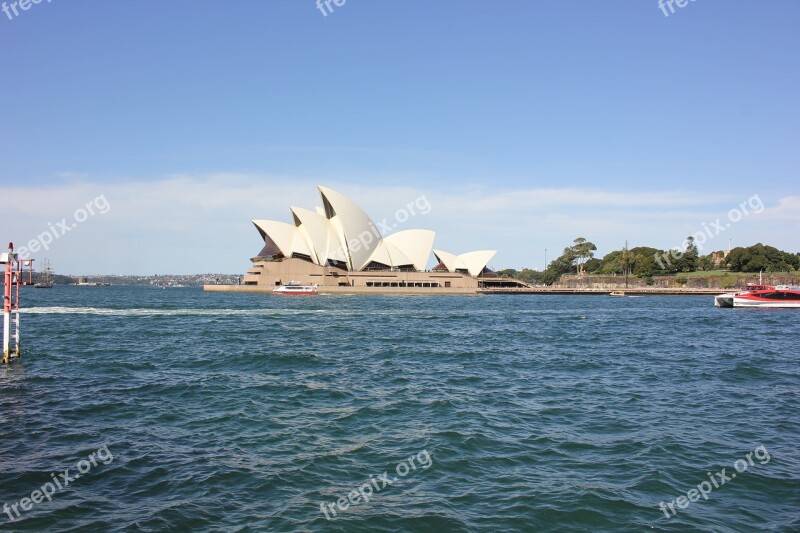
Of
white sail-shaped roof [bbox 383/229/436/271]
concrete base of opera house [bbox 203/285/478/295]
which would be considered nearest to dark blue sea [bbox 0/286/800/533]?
concrete base of opera house [bbox 203/285/478/295]

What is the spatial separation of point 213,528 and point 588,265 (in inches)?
6449

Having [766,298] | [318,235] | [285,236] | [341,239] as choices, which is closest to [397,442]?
[766,298]

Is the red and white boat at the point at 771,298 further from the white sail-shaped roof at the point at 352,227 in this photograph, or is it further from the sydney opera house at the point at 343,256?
the white sail-shaped roof at the point at 352,227

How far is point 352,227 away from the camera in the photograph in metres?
86.8

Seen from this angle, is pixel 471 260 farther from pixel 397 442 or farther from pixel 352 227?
pixel 397 442

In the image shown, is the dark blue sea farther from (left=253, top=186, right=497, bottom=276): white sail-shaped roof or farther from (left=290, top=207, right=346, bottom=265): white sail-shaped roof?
(left=290, top=207, right=346, bottom=265): white sail-shaped roof

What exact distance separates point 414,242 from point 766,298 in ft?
188

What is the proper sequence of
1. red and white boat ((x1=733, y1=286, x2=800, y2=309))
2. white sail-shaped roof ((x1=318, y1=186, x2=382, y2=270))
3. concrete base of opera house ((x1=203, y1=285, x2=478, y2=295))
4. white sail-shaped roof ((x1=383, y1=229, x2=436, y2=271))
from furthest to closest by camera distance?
white sail-shaped roof ((x1=383, y1=229, x2=436, y2=271))
concrete base of opera house ((x1=203, y1=285, x2=478, y2=295))
white sail-shaped roof ((x1=318, y1=186, x2=382, y2=270))
red and white boat ((x1=733, y1=286, x2=800, y2=309))

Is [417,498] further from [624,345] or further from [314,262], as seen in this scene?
[314,262]

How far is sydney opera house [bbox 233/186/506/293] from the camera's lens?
87.2 m

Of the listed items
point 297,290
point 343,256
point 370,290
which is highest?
point 343,256

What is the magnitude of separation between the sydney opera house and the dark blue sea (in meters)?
65.9

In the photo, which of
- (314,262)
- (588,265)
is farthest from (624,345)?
(588,265)

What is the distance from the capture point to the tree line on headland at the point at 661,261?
116450 mm
